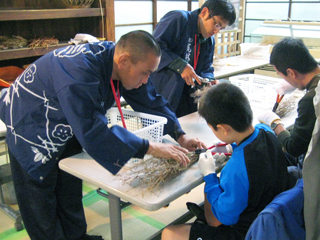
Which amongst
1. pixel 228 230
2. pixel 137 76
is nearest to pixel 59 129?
pixel 137 76

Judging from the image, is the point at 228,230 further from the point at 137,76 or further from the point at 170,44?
the point at 170,44

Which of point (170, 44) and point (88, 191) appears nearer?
point (170, 44)

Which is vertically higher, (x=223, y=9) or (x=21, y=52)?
(x=223, y=9)

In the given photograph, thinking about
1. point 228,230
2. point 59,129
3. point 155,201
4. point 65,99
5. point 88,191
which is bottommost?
point 88,191

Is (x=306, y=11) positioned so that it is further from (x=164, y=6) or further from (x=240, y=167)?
(x=240, y=167)

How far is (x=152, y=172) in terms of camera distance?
138cm

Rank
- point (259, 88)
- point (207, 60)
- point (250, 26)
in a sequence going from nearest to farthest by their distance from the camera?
point (259, 88), point (207, 60), point (250, 26)

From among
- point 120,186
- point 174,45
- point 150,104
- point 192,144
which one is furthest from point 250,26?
point 120,186

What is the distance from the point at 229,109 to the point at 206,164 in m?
0.26

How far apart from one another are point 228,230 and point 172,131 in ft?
2.08

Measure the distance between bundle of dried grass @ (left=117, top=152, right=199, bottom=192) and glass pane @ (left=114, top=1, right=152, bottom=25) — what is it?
14.1 feet

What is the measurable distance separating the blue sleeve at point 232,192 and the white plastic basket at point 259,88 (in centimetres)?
122

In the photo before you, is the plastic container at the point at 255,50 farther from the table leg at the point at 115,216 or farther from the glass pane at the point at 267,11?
the table leg at the point at 115,216

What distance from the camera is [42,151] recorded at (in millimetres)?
1542
